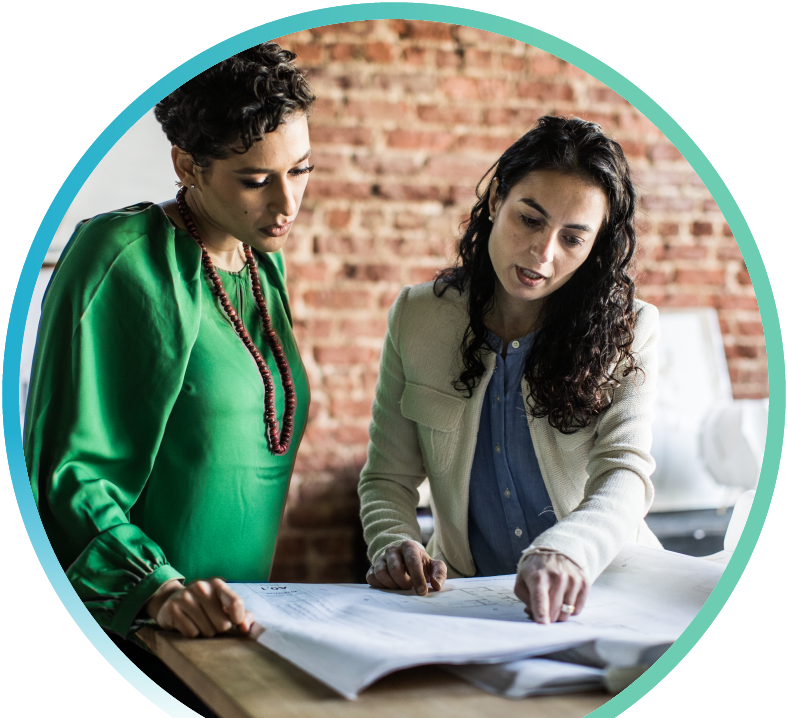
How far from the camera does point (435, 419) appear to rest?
26.1 inches

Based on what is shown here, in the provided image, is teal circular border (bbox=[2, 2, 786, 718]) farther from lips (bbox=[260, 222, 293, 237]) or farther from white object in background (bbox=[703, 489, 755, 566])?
lips (bbox=[260, 222, 293, 237])

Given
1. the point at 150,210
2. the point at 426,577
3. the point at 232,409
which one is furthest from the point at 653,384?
the point at 150,210

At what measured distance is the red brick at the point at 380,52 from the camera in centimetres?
77

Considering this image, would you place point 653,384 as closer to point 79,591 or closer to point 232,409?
point 232,409

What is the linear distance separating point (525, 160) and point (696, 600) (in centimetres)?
40

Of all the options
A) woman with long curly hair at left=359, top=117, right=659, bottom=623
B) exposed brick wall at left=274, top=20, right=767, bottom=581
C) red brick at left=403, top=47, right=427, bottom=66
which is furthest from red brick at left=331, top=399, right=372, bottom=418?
red brick at left=403, top=47, right=427, bottom=66

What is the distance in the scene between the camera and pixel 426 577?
608mm

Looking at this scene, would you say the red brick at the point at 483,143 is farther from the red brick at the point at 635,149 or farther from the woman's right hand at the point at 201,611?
the woman's right hand at the point at 201,611

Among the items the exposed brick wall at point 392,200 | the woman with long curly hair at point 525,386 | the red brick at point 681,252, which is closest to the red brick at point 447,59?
the exposed brick wall at point 392,200

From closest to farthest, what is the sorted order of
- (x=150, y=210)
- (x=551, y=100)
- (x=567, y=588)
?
(x=567, y=588)
(x=150, y=210)
(x=551, y=100)

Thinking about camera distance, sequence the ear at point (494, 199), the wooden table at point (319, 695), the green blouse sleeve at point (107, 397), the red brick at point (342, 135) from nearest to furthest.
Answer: the wooden table at point (319, 695)
the green blouse sleeve at point (107, 397)
the ear at point (494, 199)
the red brick at point (342, 135)

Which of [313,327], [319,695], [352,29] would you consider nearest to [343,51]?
[352,29]

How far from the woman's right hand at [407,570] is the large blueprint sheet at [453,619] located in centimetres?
1

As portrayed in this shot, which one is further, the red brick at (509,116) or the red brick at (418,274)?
the red brick at (418,274)
